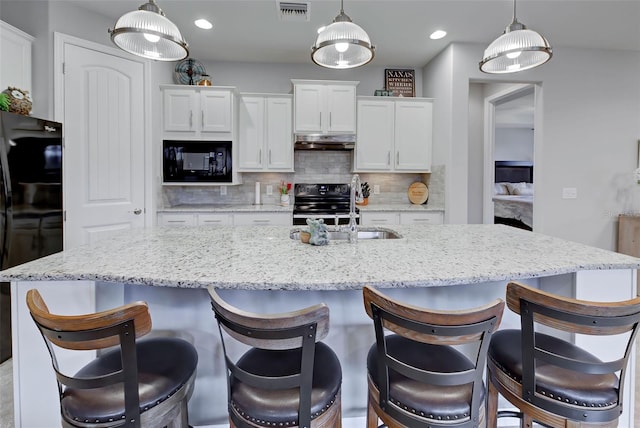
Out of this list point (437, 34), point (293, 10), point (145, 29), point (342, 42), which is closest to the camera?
point (145, 29)

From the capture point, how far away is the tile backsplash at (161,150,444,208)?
4184 mm

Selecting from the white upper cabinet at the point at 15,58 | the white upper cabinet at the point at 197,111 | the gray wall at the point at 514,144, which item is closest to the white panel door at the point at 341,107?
the white upper cabinet at the point at 197,111

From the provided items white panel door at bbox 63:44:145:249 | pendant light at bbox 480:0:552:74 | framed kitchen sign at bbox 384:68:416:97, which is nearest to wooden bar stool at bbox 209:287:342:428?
pendant light at bbox 480:0:552:74

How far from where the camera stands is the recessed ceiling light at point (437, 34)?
3262mm

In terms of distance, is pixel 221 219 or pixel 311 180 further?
pixel 311 180

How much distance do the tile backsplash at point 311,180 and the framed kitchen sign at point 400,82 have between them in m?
1.03

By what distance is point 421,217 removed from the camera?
3787mm

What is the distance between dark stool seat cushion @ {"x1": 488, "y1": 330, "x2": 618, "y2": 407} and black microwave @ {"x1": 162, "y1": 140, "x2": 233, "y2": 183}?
331 centimetres

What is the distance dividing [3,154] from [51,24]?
1291 millimetres

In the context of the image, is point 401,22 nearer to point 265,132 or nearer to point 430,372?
point 265,132

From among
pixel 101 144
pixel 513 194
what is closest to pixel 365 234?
pixel 101 144

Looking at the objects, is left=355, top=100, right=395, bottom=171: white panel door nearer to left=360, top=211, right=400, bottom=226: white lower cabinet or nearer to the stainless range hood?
the stainless range hood

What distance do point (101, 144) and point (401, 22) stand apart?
305cm

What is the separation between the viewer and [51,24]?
2664 mm
